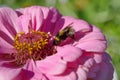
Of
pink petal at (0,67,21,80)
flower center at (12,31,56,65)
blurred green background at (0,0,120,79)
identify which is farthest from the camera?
blurred green background at (0,0,120,79)

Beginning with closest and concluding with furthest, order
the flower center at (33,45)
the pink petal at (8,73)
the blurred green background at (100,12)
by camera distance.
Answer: the pink petal at (8,73)
the flower center at (33,45)
the blurred green background at (100,12)

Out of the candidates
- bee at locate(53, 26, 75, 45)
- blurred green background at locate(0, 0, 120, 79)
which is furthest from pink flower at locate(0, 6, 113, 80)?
blurred green background at locate(0, 0, 120, 79)

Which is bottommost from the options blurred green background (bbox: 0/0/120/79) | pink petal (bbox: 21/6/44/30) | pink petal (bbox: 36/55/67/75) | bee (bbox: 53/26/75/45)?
blurred green background (bbox: 0/0/120/79)

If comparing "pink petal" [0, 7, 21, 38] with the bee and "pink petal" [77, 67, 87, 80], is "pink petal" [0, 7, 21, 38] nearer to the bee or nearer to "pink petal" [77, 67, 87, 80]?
the bee

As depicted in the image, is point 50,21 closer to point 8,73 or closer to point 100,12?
point 8,73

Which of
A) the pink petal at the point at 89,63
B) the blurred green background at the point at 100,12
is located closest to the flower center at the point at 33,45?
the pink petal at the point at 89,63

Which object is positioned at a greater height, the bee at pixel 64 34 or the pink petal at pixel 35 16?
the pink petal at pixel 35 16

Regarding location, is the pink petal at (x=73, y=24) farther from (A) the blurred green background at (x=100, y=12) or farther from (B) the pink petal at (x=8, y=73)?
(A) the blurred green background at (x=100, y=12)

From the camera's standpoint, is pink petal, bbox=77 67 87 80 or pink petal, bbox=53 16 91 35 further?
pink petal, bbox=53 16 91 35

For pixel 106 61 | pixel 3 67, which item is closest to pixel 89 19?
pixel 106 61
